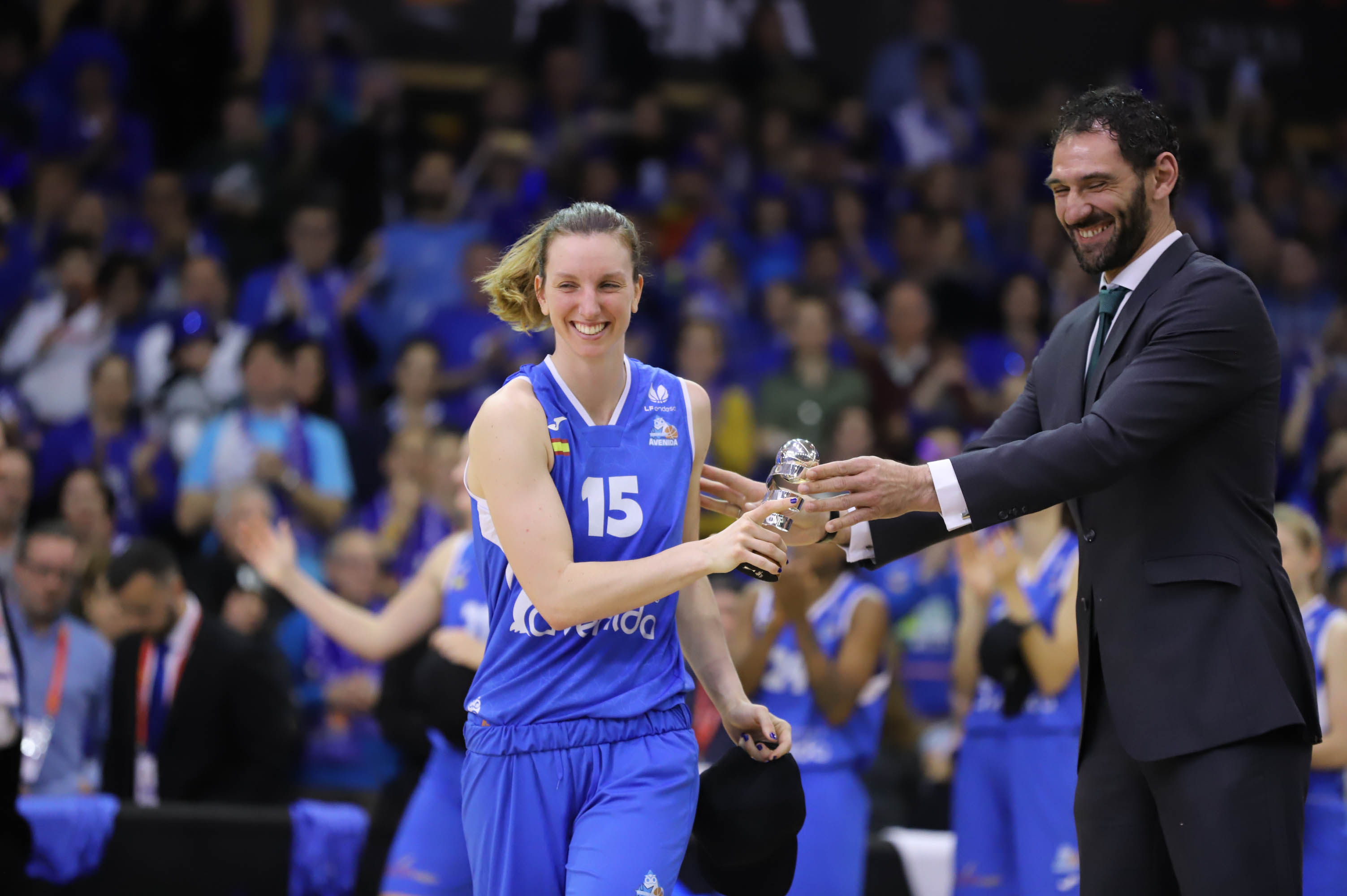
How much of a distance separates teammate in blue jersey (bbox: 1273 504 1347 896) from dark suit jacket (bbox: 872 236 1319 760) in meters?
2.03

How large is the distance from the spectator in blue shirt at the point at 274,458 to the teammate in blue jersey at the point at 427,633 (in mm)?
2401

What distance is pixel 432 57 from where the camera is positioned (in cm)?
1267

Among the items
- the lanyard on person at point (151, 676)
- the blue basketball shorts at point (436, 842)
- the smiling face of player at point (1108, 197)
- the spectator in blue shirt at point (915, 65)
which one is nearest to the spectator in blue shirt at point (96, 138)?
the lanyard on person at point (151, 676)

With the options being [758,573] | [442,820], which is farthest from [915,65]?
[758,573]

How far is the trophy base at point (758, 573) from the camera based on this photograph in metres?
3.62

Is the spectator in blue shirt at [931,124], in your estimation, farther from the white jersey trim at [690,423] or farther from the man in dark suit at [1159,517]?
the white jersey trim at [690,423]

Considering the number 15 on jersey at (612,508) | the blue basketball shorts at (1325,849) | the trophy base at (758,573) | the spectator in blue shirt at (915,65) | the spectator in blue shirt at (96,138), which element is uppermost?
the spectator in blue shirt at (915,65)

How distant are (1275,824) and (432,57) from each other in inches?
415

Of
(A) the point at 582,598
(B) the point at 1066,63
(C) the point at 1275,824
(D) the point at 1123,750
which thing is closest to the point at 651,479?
(A) the point at 582,598

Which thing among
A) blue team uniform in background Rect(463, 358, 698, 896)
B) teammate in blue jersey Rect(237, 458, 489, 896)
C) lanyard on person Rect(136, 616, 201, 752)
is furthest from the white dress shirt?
lanyard on person Rect(136, 616, 201, 752)

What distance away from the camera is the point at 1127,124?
3.99 meters

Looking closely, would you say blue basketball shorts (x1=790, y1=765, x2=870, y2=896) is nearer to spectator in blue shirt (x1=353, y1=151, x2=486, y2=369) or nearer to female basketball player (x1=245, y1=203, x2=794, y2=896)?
female basketball player (x1=245, y1=203, x2=794, y2=896)

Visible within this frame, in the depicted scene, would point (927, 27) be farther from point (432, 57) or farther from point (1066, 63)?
point (432, 57)

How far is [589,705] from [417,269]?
728 centimetres
